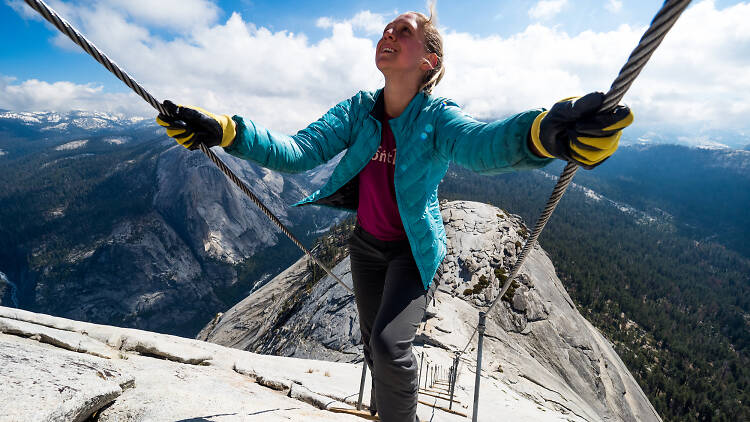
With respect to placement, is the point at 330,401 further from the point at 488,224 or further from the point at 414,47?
the point at 488,224

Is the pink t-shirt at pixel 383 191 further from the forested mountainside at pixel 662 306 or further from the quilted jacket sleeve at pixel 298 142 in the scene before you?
the forested mountainside at pixel 662 306

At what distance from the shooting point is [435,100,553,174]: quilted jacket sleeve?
2145mm

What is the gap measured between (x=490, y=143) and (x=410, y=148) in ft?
3.47

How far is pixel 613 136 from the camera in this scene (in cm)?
172

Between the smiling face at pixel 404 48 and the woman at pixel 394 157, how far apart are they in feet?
0.03

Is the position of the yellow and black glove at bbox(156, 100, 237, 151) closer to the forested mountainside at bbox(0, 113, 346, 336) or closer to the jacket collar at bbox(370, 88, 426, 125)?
the jacket collar at bbox(370, 88, 426, 125)

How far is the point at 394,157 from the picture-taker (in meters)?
3.65

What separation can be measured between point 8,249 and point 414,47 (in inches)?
9877

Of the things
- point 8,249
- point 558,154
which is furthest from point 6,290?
point 558,154

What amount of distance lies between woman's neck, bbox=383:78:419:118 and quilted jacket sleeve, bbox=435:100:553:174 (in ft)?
2.24

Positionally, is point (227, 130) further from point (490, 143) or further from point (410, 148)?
point (490, 143)

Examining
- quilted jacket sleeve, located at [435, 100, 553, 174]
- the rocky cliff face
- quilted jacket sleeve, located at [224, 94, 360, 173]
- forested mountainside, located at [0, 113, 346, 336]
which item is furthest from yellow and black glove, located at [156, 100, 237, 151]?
forested mountainside, located at [0, 113, 346, 336]

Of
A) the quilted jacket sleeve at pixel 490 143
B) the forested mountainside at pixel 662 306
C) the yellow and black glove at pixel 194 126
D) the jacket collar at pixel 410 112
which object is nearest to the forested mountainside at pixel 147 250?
the forested mountainside at pixel 662 306

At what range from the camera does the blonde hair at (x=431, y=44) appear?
337 cm
